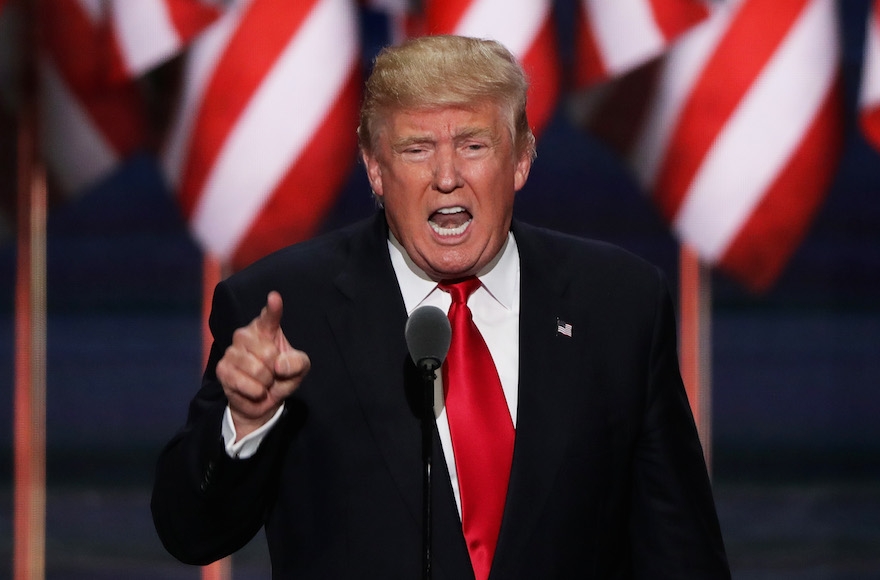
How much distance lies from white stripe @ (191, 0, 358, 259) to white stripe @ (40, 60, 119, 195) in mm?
584

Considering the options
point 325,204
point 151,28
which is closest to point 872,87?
point 325,204

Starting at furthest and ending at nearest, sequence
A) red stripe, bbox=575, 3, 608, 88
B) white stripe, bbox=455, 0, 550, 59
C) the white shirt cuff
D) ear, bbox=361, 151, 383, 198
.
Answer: red stripe, bbox=575, 3, 608, 88, white stripe, bbox=455, 0, 550, 59, ear, bbox=361, 151, 383, 198, the white shirt cuff

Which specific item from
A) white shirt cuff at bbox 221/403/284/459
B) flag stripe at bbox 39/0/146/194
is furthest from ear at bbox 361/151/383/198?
flag stripe at bbox 39/0/146/194

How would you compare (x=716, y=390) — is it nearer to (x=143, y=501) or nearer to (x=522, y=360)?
(x=143, y=501)

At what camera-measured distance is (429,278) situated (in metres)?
1.73

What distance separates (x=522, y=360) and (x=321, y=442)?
0.91 feet

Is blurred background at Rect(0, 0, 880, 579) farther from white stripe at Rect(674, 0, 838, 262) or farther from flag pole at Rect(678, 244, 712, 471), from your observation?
flag pole at Rect(678, 244, 712, 471)

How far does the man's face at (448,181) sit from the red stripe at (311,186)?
2.08 meters

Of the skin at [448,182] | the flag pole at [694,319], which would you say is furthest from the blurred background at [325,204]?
the skin at [448,182]

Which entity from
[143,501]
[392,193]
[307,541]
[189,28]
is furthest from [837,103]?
[143,501]

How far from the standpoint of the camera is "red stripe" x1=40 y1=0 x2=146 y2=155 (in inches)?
161

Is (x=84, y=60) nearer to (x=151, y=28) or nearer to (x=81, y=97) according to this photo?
(x=81, y=97)

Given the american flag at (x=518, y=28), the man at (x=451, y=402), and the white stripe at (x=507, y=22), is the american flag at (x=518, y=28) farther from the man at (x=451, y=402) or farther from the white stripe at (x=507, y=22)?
the man at (x=451, y=402)

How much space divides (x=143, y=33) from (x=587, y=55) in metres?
1.35
